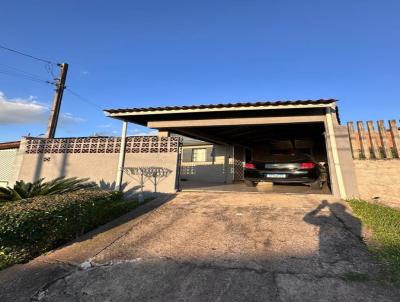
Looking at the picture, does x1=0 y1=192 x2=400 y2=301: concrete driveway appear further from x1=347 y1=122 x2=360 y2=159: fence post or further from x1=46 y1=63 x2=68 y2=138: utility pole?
x1=46 y1=63 x2=68 y2=138: utility pole

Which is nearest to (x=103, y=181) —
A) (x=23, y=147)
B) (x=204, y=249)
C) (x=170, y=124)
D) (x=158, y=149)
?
(x=158, y=149)

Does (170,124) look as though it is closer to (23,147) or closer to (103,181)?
(103,181)

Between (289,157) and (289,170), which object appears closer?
(289,170)

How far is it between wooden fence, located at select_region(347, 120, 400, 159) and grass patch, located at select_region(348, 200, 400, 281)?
149cm

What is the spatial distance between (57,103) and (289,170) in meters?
11.0

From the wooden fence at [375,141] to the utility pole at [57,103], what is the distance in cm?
1185

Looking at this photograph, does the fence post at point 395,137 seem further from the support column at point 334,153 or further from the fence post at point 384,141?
the support column at point 334,153

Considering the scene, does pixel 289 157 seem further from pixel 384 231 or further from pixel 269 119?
pixel 384 231

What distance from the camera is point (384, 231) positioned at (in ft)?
14.5

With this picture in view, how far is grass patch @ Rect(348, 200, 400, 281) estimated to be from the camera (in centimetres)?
332

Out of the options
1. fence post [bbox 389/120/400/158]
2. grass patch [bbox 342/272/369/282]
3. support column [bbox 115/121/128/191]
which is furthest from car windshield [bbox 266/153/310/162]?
grass patch [bbox 342/272/369/282]

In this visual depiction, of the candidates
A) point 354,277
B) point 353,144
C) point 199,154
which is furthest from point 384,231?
point 199,154

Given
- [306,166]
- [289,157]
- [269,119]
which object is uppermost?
[269,119]

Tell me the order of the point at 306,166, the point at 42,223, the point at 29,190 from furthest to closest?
the point at 306,166, the point at 29,190, the point at 42,223
